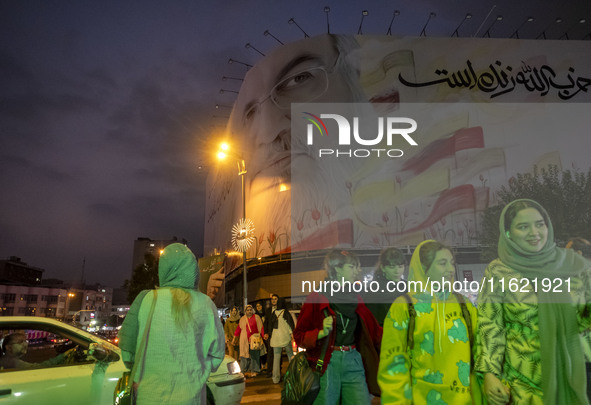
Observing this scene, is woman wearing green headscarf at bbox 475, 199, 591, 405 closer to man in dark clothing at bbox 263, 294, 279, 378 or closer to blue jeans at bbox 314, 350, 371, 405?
blue jeans at bbox 314, 350, 371, 405

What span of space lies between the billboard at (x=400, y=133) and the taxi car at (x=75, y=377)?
25080 mm

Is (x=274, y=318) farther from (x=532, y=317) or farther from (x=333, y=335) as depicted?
(x=532, y=317)

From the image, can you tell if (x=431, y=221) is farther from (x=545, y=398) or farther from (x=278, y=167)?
(x=545, y=398)

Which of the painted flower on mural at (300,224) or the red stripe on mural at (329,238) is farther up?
the painted flower on mural at (300,224)

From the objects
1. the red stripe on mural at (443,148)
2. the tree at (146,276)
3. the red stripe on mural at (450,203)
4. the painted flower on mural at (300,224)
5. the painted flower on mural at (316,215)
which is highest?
the red stripe on mural at (443,148)

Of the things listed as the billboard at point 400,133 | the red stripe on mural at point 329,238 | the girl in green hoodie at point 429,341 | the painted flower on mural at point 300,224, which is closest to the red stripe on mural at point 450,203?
the billboard at point 400,133

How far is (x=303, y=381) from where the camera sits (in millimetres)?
3439

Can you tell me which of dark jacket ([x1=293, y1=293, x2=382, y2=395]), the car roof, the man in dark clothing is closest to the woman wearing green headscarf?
dark jacket ([x1=293, y1=293, x2=382, y2=395])

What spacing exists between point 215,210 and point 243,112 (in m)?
21.8

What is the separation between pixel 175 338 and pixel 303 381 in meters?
1.31

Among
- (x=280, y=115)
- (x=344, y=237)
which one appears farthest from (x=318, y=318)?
(x=280, y=115)

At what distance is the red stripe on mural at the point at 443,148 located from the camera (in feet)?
103

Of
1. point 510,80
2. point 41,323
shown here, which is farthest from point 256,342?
point 510,80

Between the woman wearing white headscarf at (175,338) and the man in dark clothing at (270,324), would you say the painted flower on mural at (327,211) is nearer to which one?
the man in dark clothing at (270,324)
